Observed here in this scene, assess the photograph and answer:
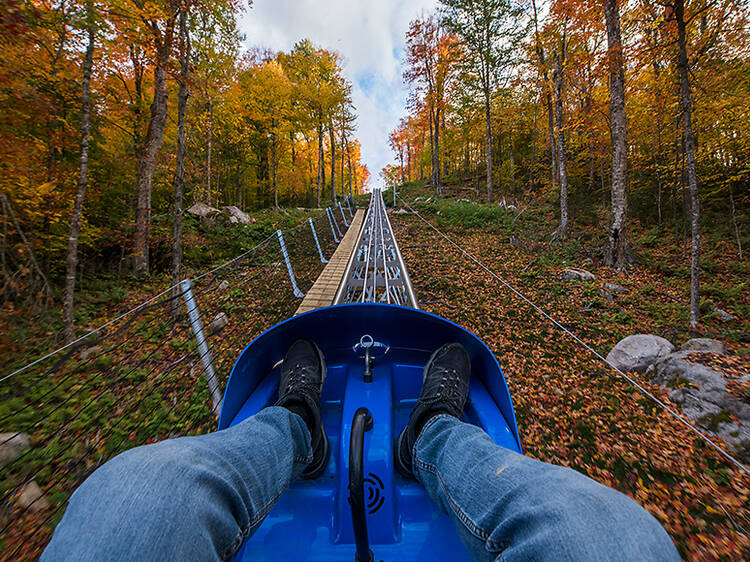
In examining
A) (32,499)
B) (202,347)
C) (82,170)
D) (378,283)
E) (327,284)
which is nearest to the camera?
(32,499)

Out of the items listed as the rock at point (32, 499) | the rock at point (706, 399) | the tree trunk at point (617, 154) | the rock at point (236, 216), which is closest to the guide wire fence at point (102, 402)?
the rock at point (32, 499)

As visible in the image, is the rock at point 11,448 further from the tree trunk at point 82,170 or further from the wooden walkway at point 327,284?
the wooden walkway at point 327,284

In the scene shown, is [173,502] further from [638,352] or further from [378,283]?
[638,352]

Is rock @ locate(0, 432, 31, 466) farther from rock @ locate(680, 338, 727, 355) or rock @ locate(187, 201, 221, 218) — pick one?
rock @ locate(187, 201, 221, 218)

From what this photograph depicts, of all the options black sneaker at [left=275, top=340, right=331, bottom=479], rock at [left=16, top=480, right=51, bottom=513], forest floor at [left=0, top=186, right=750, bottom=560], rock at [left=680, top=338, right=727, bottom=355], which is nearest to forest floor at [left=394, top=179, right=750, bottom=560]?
forest floor at [left=0, top=186, right=750, bottom=560]

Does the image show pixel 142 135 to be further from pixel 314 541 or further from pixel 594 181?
pixel 594 181

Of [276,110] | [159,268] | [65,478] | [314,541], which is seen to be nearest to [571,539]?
[314,541]

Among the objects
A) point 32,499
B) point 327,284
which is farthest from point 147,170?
point 32,499
